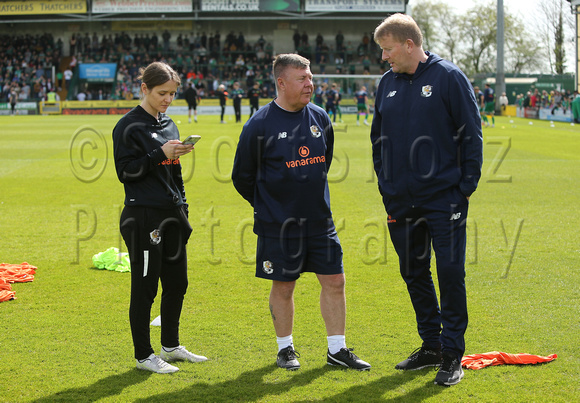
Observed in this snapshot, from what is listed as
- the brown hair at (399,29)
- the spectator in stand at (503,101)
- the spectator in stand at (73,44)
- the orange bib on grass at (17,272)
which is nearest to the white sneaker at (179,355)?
the brown hair at (399,29)

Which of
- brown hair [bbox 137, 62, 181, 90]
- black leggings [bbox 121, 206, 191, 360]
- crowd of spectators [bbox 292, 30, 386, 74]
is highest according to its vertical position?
crowd of spectators [bbox 292, 30, 386, 74]

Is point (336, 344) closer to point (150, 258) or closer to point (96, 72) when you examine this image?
point (150, 258)

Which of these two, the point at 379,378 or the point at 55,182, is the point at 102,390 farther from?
the point at 55,182

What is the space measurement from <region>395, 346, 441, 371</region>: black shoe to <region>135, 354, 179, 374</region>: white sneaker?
158cm

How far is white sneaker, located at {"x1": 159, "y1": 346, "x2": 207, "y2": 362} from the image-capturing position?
4645 mm

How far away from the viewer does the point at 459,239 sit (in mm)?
4246

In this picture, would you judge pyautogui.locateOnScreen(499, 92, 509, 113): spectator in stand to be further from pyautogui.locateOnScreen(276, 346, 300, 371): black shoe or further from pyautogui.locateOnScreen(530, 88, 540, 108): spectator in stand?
pyautogui.locateOnScreen(276, 346, 300, 371): black shoe

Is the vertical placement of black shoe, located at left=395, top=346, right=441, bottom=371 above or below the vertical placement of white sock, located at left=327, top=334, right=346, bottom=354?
below

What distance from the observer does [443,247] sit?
424cm

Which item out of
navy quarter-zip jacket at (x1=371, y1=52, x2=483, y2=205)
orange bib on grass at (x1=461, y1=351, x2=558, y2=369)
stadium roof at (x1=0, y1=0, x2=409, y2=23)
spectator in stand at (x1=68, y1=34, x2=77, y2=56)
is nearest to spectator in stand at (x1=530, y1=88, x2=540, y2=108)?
stadium roof at (x1=0, y1=0, x2=409, y2=23)

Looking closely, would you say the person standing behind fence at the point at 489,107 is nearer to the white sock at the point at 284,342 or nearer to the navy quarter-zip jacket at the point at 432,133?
the navy quarter-zip jacket at the point at 432,133

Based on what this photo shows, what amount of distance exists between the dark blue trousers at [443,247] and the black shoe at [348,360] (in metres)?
0.50

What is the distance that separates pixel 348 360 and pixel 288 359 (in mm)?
421

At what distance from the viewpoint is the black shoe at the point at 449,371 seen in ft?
13.7
